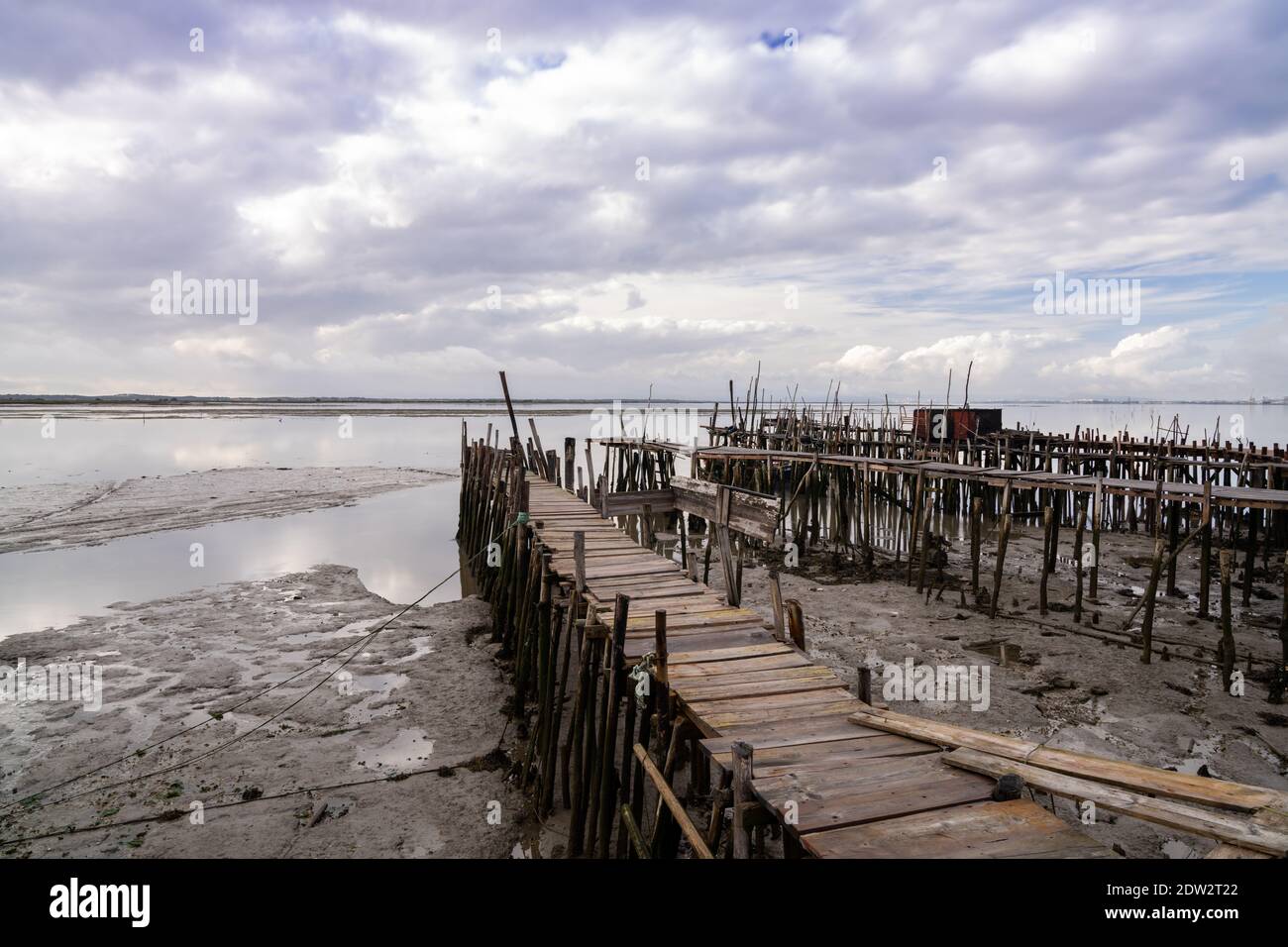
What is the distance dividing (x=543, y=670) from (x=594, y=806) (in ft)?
5.99

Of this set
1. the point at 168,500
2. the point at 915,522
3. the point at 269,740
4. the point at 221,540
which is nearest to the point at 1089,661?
the point at 915,522

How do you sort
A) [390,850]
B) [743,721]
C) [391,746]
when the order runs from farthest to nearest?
[391,746] → [390,850] → [743,721]

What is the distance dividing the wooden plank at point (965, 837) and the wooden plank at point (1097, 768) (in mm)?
340

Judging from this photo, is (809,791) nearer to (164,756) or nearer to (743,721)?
(743,721)

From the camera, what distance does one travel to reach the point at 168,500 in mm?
21844

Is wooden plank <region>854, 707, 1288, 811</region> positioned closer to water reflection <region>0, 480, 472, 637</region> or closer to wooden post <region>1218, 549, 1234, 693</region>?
wooden post <region>1218, 549, 1234, 693</region>

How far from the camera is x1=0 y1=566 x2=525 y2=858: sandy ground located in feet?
19.2

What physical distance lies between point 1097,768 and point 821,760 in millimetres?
1389

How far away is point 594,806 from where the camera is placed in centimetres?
562

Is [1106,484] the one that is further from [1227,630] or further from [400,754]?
[400,754]

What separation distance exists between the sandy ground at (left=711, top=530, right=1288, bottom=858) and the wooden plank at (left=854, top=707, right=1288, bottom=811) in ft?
8.15

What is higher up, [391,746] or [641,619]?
[641,619]

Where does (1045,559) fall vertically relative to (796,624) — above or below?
below
